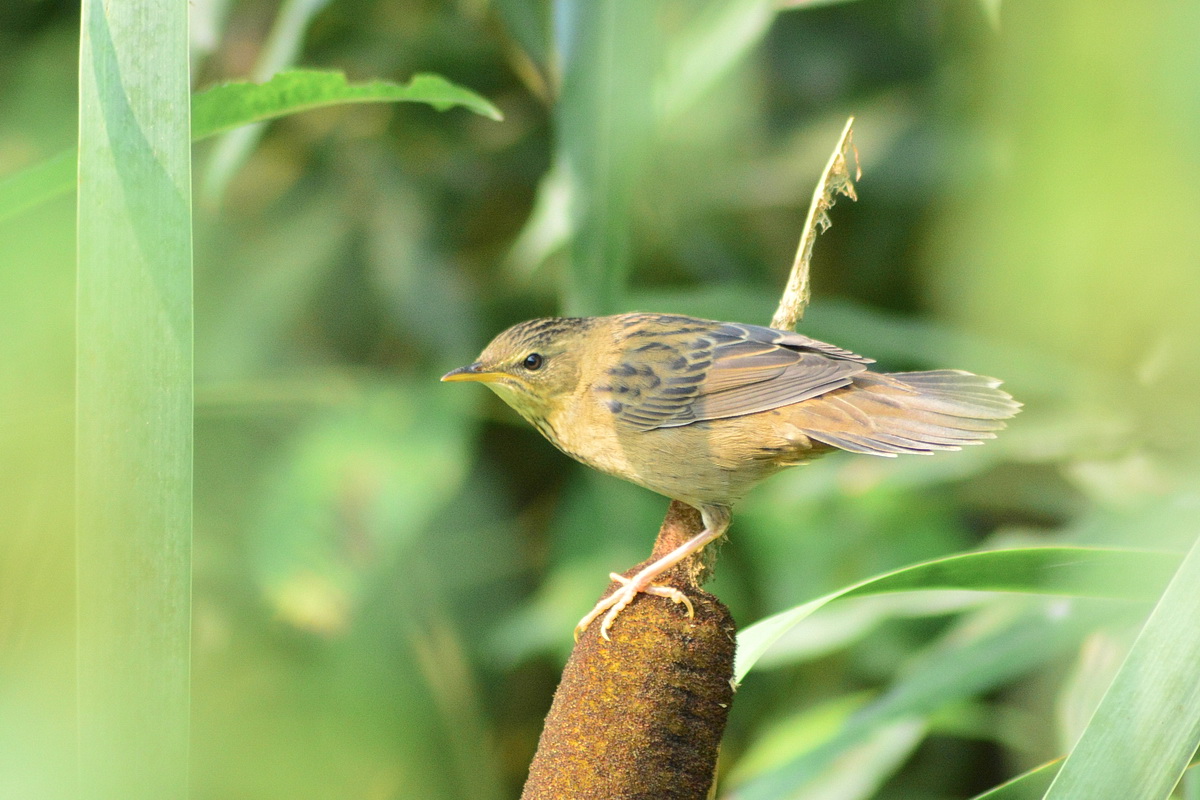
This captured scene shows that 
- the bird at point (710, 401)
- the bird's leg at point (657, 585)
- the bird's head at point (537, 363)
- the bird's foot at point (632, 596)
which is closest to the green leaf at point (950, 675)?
the bird at point (710, 401)

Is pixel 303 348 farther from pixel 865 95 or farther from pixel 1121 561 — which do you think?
pixel 1121 561

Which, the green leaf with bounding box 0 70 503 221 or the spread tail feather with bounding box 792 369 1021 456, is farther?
the spread tail feather with bounding box 792 369 1021 456

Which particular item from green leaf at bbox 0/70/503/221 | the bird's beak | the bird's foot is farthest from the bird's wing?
green leaf at bbox 0/70/503/221

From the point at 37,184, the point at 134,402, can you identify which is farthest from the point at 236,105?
the point at 134,402

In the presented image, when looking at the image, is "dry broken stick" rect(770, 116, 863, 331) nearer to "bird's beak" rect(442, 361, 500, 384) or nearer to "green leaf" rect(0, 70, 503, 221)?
"bird's beak" rect(442, 361, 500, 384)

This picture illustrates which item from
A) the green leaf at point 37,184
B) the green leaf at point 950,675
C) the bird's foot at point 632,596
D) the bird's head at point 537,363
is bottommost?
the green leaf at point 950,675

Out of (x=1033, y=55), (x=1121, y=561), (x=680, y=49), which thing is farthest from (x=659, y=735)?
(x=680, y=49)

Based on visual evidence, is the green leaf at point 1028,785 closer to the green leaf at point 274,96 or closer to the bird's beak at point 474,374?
the bird's beak at point 474,374
